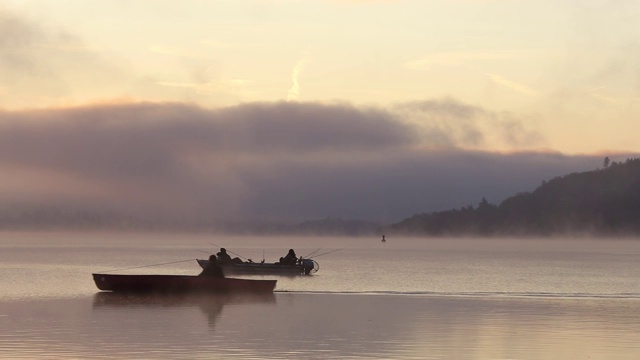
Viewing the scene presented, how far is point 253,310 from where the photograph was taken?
47.8m

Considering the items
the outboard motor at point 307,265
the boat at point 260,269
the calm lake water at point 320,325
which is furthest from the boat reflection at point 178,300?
the outboard motor at point 307,265

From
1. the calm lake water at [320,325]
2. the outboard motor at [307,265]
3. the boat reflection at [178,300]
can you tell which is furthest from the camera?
the outboard motor at [307,265]

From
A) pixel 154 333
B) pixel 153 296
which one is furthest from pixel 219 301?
pixel 154 333

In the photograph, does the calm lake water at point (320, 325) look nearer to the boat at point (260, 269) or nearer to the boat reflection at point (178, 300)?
the boat reflection at point (178, 300)

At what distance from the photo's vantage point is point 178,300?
5309 centimetres

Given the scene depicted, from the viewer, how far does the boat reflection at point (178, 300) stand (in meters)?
49.0

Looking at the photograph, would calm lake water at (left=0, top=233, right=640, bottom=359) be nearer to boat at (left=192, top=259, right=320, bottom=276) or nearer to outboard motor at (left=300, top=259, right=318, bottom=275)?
boat at (left=192, top=259, right=320, bottom=276)

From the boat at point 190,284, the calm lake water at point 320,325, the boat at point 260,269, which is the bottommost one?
the calm lake water at point 320,325

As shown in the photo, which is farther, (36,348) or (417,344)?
(417,344)

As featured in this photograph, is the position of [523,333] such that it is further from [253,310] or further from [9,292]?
[9,292]

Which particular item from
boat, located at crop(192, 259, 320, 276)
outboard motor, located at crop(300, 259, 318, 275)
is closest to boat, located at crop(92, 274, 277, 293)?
boat, located at crop(192, 259, 320, 276)

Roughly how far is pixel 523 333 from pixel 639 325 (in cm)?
646

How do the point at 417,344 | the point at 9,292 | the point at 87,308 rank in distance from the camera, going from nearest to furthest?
the point at 417,344, the point at 87,308, the point at 9,292

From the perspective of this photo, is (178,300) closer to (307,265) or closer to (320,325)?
(320,325)
